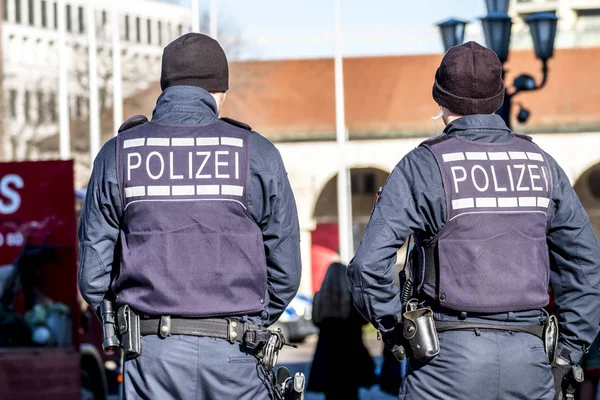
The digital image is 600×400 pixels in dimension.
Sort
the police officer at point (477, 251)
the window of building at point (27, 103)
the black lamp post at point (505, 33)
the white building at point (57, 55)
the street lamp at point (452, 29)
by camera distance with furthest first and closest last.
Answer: the window of building at point (27, 103)
the white building at point (57, 55)
the street lamp at point (452, 29)
the black lamp post at point (505, 33)
the police officer at point (477, 251)

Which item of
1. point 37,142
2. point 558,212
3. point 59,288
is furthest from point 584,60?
point 558,212

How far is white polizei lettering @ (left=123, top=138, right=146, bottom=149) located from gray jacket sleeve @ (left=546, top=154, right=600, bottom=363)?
1.45 metres

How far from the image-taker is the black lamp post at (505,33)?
15.1 metres

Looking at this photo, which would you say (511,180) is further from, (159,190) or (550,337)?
(159,190)

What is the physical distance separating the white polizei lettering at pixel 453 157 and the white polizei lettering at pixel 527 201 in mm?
247

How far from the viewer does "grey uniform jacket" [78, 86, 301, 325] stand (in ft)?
16.0

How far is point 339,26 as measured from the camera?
38.9 metres

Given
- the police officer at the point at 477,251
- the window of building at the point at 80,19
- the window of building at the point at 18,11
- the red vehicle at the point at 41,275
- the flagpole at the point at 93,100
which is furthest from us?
the window of building at the point at 18,11

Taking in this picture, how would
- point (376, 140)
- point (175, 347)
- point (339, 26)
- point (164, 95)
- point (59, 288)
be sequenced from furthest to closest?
1. point (376, 140)
2. point (339, 26)
3. point (59, 288)
4. point (164, 95)
5. point (175, 347)

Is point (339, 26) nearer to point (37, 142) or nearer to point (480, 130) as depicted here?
point (37, 142)

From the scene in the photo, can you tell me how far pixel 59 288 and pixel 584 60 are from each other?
51.6 m

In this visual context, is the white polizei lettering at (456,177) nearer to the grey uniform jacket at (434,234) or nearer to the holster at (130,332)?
the grey uniform jacket at (434,234)

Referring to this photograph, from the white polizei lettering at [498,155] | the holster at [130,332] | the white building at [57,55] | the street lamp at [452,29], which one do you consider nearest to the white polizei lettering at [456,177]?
the white polizei lettering at [498,155]

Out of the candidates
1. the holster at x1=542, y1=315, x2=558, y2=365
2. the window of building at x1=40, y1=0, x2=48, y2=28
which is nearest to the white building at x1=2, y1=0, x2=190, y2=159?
the window of building at x1=40, y1=0, x2=48, y2=28
